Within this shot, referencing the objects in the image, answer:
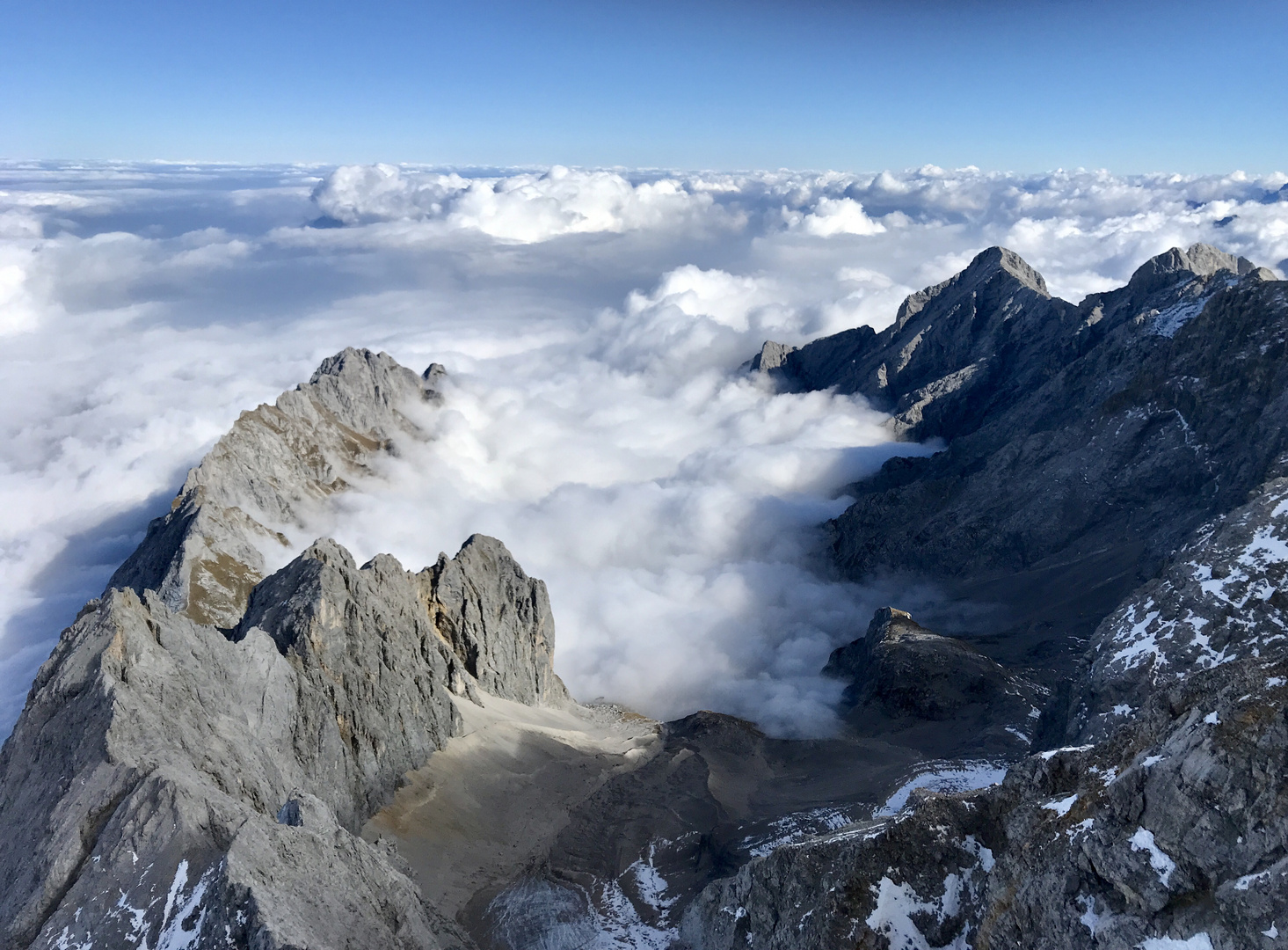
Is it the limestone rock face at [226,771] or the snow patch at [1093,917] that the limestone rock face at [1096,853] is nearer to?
the snow patch at [1093,917]

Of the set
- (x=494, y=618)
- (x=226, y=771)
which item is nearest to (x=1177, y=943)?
(x=226, y=771)

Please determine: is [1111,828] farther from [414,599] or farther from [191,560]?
[191,560]

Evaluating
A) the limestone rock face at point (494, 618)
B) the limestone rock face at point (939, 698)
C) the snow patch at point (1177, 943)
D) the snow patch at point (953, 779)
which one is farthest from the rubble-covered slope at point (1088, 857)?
the limestone rock face at point (494, 618)

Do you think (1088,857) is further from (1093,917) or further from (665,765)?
(665,765)

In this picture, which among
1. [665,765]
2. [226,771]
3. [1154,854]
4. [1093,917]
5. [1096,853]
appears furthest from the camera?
[665,765]

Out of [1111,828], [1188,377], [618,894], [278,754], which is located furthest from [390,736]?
[1188,377]

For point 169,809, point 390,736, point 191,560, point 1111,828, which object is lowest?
point 191,560

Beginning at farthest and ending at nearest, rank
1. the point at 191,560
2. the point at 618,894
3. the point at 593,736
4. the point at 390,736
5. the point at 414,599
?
the point at 191,560 → the point at 593,736 → the point at 414,599 → the point at 390,736 → the point at 618,894
